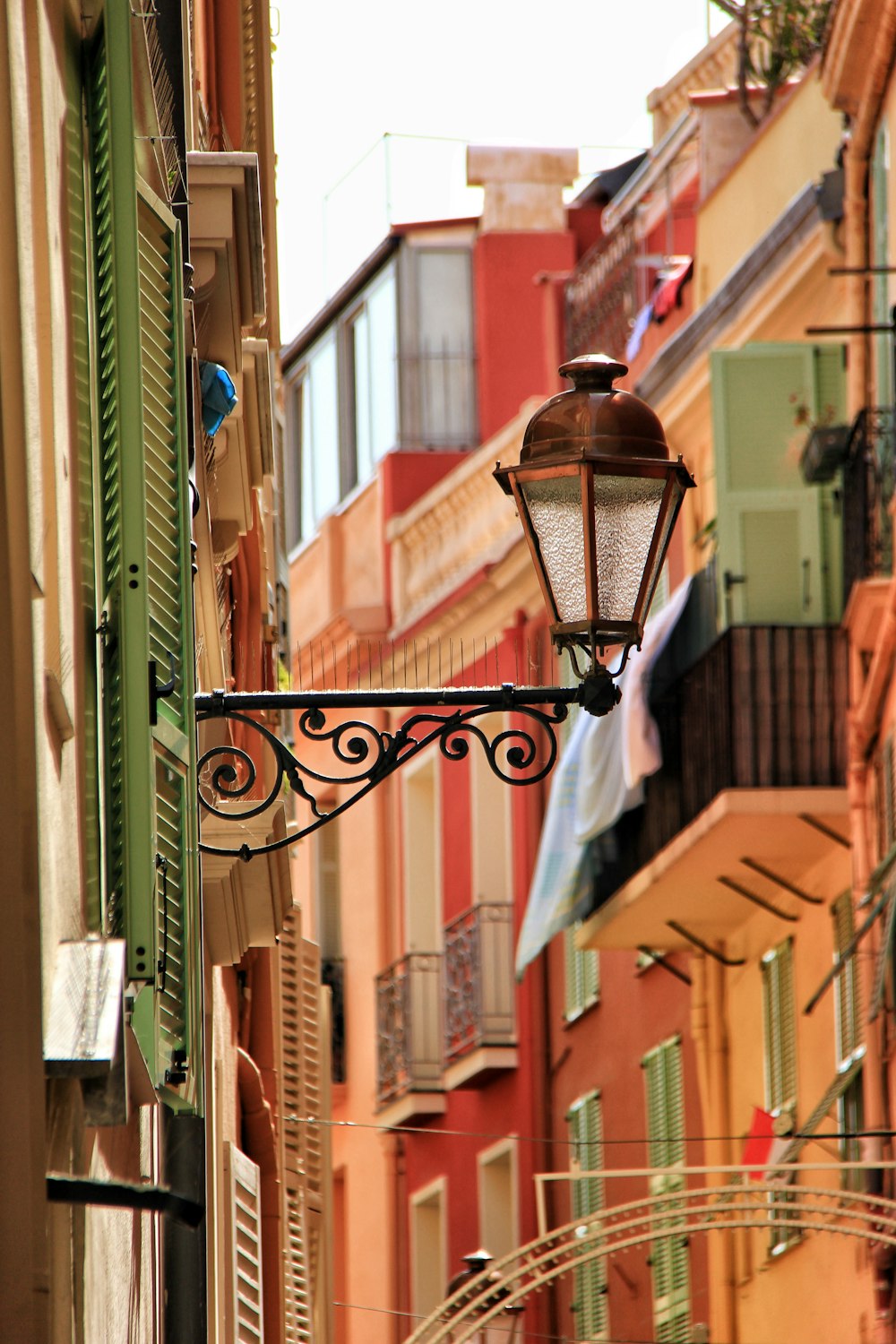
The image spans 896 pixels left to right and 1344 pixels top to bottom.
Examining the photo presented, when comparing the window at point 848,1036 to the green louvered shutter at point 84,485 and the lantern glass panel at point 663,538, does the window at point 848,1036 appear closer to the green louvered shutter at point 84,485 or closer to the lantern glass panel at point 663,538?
the lantern glass panel at point 663,538

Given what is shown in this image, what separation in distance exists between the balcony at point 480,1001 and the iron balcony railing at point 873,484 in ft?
27.1

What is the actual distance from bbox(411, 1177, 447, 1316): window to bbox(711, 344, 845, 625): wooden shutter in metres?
8.31

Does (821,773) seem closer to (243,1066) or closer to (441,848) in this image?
(243,1066)

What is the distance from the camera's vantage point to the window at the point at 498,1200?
24.1 meters

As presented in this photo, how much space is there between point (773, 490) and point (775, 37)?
3.73 metres

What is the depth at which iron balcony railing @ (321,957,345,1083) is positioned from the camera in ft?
87.5

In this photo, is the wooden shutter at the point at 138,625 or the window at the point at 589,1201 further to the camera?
the window at the point at 589,1201

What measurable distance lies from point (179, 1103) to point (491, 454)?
18.6m

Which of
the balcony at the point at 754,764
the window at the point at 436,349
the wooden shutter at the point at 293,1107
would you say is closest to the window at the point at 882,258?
the balcony at the point at 754,764

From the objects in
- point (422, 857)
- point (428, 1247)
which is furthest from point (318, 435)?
point (428, 1247)

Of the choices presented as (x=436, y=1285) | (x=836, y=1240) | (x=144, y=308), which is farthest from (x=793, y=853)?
(x=144, y=308)

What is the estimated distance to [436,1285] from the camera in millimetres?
25594

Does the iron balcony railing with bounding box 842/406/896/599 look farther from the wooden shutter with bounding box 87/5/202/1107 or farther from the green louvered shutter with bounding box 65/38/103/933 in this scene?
the green louvered shutter with bounding box 65/38/103/933

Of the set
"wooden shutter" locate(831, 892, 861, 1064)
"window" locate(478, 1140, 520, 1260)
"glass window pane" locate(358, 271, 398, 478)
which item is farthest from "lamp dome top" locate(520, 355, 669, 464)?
"glass window pane" locate(358, 271, 398, 478)
